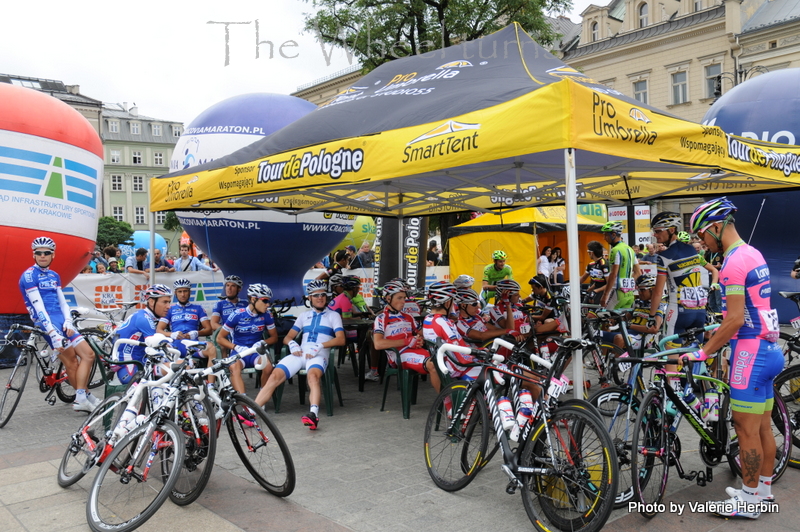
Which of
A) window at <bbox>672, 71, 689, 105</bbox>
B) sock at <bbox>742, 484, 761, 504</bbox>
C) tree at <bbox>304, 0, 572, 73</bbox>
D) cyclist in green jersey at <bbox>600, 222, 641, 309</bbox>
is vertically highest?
window at <bbox>672, 71, 689, 105</bbox>

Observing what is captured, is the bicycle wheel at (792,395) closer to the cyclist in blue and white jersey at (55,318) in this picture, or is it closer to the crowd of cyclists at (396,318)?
the crowd of cyclists at (396,318)

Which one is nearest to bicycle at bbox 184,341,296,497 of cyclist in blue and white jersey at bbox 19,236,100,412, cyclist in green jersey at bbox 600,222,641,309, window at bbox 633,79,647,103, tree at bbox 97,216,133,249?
cyclist in blue and white jersey at bbox 19,236,100,412

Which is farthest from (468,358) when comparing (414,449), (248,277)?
(248,277)

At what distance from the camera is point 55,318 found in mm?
6797

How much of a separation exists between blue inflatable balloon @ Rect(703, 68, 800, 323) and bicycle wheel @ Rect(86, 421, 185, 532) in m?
10.7

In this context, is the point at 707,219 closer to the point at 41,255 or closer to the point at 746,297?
the point at 746,297

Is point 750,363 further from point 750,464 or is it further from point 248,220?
point 248,220

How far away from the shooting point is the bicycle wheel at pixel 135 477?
3.72 meters

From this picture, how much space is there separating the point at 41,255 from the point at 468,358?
15.9ft

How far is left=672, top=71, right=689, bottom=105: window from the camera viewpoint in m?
34.0

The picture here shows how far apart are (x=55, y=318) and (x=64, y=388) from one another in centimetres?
120

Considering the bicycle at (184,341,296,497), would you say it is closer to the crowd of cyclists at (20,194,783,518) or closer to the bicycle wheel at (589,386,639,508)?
the crowd of cyclists at (20,194,783,518)

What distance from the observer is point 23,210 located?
30.3 feet

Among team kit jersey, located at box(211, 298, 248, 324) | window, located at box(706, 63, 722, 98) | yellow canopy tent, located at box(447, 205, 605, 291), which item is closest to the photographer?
team kit jersey, located at box(211, 298, 248, 324)
